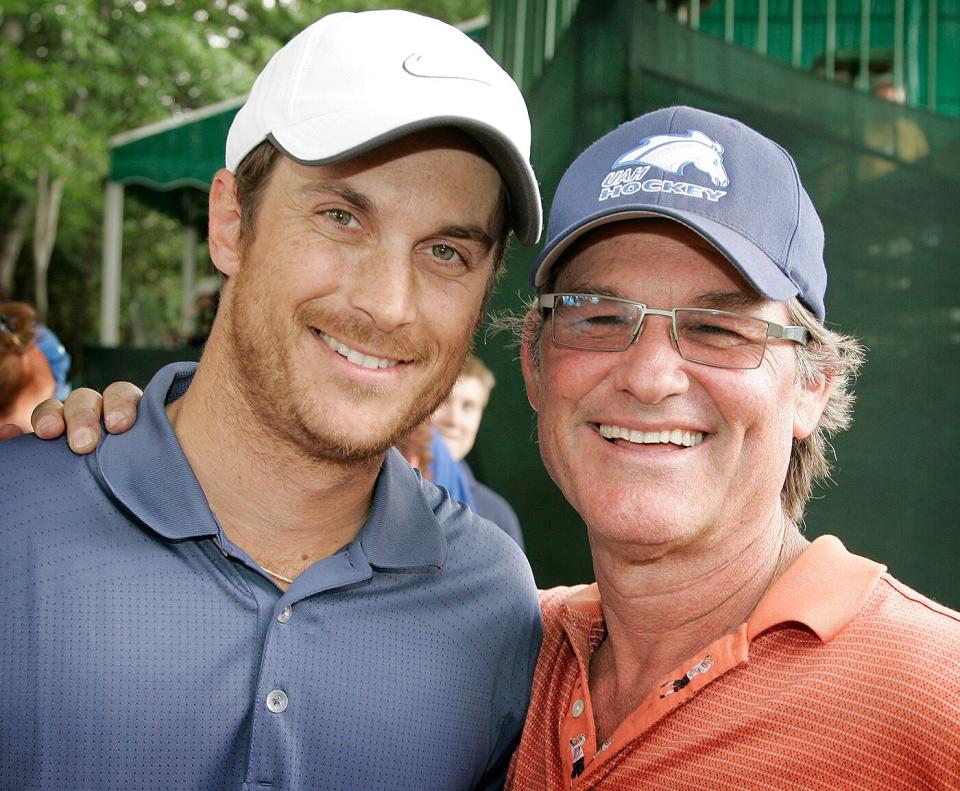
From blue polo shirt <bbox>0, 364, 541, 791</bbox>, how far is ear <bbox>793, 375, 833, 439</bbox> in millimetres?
788

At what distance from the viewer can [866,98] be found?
3.90m

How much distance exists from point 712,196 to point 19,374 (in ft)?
10.2

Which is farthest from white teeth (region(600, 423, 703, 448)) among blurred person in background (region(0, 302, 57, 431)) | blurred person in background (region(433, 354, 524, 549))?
blurred person in background (region(433, 354, 524, 549))

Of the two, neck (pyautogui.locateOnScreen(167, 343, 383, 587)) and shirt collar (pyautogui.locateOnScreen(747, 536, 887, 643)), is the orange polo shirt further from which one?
neck (pyautogui.locateOnScreen(167, 343, 383, 587))

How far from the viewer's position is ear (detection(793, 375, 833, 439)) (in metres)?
2.08

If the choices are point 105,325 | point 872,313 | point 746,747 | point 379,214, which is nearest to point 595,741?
point 746,747

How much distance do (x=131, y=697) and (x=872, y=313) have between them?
310 centimetres

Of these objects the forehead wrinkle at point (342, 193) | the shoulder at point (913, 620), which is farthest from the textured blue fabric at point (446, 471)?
the shoulder at point (913, 620)

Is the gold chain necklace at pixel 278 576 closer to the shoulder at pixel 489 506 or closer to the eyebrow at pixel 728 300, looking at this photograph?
the eyebrow at pixel 728 300

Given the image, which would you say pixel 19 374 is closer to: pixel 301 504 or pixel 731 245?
pixel 301 504

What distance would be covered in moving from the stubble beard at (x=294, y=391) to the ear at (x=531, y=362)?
341 mm

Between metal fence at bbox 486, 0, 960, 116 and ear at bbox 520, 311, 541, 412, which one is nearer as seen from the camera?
ear at bbox 520, 311, 541, 412

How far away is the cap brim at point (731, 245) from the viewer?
6.14ft

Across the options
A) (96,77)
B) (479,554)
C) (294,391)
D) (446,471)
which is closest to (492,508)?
(446,471)
